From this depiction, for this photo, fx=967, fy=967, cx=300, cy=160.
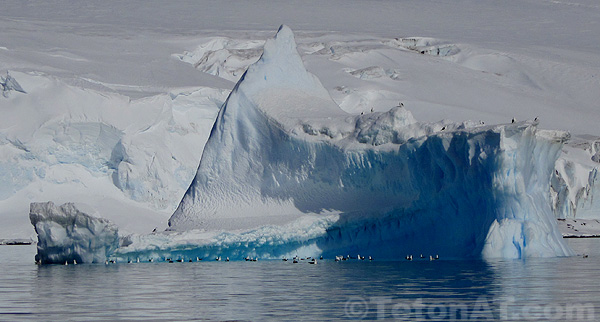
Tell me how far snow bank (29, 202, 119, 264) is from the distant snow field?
364 millimetres

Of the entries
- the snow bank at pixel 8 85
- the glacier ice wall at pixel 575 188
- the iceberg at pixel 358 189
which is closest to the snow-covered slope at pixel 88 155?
the snow bank at pixel 8 85

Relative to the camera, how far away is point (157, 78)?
44375mm

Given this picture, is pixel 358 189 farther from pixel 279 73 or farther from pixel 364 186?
pixel 279 73

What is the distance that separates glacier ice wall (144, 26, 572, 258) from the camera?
20.5 metres

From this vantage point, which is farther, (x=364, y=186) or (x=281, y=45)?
(x=281, y=45)

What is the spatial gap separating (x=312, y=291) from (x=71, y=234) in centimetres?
913

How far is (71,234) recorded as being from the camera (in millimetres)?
22188

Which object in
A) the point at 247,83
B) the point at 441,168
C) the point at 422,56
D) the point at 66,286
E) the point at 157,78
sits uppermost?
the point at 422,56

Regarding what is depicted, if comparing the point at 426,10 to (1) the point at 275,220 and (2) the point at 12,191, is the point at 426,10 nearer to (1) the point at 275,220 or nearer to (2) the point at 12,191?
(2) the point at 12,191

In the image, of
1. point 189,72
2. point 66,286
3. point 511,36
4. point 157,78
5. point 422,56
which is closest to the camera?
point 66,286

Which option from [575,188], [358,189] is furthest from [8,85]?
[575,188]

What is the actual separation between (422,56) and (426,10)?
2253 centimetres

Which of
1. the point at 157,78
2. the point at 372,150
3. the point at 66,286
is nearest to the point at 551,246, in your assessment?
the point at 372,150

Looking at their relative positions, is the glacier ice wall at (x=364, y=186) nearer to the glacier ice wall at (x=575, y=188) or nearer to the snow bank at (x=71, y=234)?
the snow bank at (x=71, y=234)
